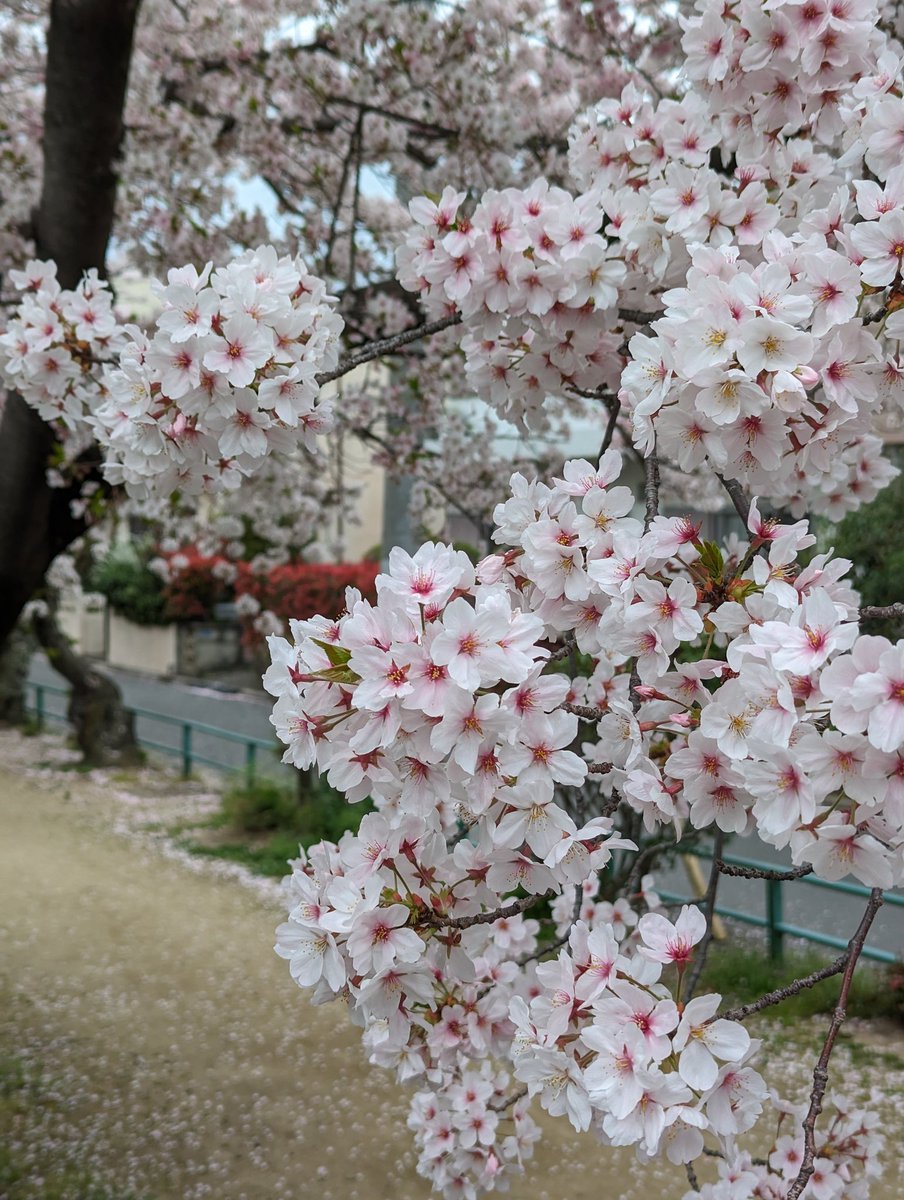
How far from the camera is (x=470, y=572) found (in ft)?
3.81

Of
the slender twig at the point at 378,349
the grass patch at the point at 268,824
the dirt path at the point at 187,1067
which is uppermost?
the slender twig at the point at 378,349

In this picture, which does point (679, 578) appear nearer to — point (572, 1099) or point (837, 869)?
point (837, 869)

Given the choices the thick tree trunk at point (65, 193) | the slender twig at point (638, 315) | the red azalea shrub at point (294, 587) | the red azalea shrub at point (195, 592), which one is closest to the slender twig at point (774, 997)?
the slender twig at point (638, 315)

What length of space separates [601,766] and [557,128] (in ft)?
14.5

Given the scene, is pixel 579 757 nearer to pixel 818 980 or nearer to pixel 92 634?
pixel 818 980

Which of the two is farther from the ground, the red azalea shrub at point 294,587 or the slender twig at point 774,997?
the red azalea shrub at point 294,587

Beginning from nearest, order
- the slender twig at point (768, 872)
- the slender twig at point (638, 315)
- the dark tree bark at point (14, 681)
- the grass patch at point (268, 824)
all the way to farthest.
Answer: the slender twig at point (768, 872) → the slender twig at point (638, 315) → the grass patch at point (268, 824) → the dark tree bark at point (14, 681)

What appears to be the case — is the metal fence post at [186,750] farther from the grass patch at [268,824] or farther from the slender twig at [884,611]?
the slender twig at [884,611]

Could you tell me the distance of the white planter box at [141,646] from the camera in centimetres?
1655

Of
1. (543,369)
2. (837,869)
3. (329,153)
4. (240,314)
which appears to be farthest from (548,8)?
(837,869)

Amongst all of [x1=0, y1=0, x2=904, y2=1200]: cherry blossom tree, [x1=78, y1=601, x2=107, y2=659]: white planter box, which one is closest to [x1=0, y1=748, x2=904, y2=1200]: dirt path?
[x1=0, y1=0, x2=904, y2=1200]: cherry blossom tree

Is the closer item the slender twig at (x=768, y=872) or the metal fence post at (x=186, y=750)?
the slender twig at (x=768, y=872)

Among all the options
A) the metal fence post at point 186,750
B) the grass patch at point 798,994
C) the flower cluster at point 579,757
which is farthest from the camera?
the metal fence post at point 186,750

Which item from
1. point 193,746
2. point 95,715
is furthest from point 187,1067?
point 193,746
